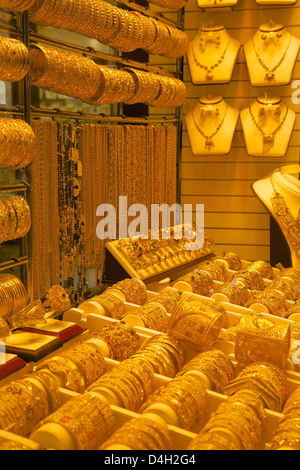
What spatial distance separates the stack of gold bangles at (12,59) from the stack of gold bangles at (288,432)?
4.49 ft

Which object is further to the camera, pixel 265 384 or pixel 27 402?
pixel 265 384

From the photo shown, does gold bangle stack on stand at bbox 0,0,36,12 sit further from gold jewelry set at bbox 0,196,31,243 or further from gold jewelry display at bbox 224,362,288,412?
gold jewelry display at bbox 224,362,288,412

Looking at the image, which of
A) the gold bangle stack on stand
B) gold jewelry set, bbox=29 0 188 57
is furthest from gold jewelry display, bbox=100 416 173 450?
gold jewelry set, bbox=29 0 188 57

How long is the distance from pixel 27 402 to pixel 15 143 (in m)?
1.03

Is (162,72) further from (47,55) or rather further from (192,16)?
(47,55)

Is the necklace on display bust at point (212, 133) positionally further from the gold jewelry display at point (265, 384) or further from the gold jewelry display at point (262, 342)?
the gold jewelry display at point (265, 384)

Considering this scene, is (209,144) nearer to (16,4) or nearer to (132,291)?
(132,291)

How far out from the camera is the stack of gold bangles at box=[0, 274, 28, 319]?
197 centimetres

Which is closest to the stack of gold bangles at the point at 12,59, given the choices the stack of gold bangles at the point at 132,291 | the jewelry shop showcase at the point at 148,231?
the jewelry shop showcase at the point at 148,231

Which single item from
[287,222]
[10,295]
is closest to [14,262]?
[10,295]

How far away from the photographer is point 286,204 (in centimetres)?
340
